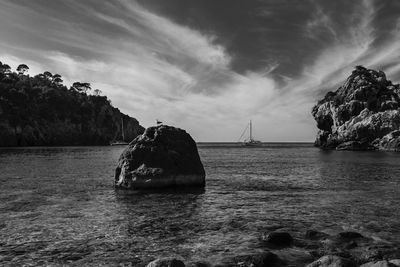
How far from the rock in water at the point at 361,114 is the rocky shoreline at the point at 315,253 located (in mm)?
118854

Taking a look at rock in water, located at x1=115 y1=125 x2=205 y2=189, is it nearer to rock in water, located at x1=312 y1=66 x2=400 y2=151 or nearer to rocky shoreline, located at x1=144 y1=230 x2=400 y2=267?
rocky shoreline, located at x1=144 y1=230 x2=400 y2=267

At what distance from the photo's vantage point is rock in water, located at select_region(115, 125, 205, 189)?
98.1 ft

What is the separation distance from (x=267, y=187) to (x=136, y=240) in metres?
20.3

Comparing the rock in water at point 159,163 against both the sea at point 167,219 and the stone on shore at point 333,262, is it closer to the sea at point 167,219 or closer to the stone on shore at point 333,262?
the sea at point 167,219

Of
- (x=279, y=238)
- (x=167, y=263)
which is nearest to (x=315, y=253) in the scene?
(x=279, y=238)

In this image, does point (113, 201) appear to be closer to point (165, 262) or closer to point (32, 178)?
point (165, 262)

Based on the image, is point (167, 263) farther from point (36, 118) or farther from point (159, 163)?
point (36, 118)

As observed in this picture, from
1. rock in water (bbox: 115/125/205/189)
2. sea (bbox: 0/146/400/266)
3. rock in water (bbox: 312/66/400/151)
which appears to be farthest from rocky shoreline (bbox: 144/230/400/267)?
rock in water (bbox: 312/66/400/151)

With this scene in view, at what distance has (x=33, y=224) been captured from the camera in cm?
1789

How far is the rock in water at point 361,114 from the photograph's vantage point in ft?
418

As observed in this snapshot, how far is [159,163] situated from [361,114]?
130 metres

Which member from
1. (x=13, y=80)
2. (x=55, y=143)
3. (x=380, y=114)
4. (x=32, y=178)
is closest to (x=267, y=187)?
(x=32, y=178)

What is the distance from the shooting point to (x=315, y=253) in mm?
13562

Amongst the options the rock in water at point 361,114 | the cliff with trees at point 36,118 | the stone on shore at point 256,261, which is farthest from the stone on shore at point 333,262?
the cliff with trees at point 36,118
